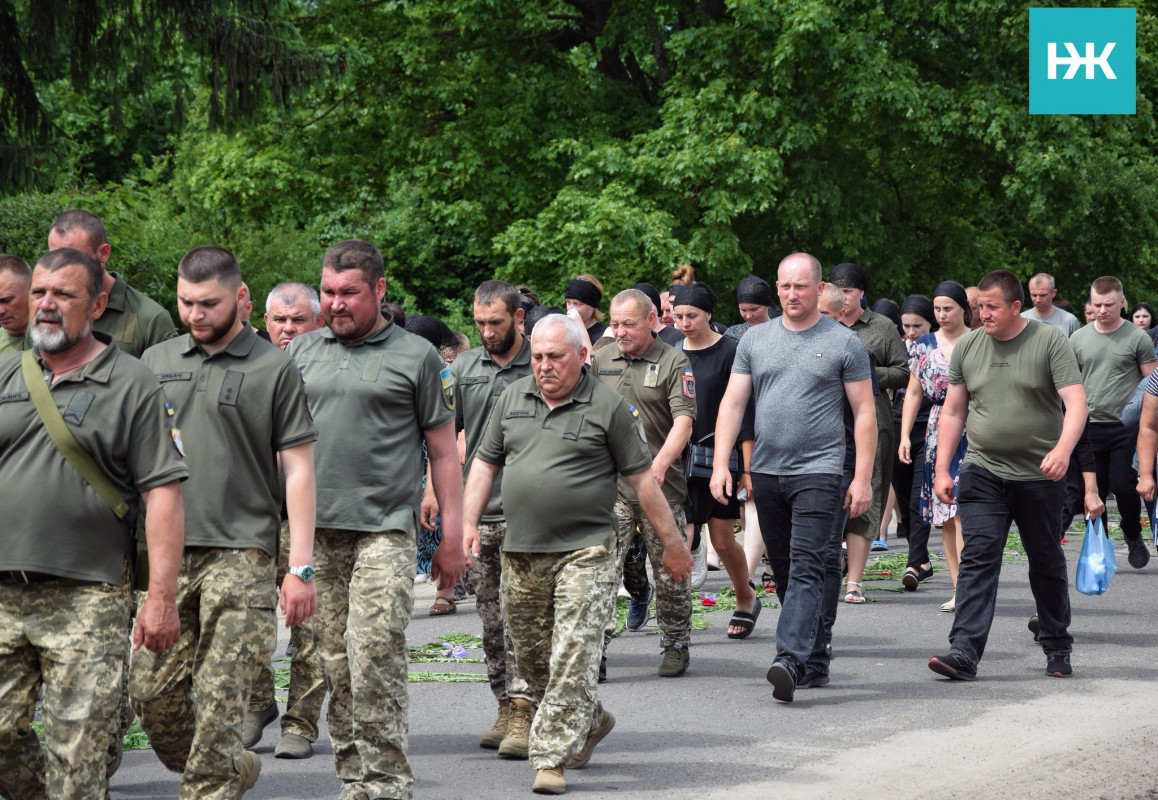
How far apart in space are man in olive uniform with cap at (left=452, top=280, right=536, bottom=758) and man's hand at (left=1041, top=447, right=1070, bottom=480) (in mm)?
2738

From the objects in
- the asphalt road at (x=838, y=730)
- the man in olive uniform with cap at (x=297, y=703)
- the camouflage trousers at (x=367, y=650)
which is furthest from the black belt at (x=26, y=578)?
the man in olive uniform with cap at (x=297, y=703)

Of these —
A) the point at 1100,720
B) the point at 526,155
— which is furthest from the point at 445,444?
the point at 526,155

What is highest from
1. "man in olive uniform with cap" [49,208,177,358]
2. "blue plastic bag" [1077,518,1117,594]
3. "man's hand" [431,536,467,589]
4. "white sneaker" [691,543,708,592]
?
"man in olive uniform with cap" [49,208,177,358]

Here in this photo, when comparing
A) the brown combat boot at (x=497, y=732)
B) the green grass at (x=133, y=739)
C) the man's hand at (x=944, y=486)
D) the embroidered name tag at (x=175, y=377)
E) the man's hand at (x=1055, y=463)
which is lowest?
the green grass at (x=133, y=739)

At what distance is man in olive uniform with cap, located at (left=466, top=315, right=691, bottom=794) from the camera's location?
20.5 ft

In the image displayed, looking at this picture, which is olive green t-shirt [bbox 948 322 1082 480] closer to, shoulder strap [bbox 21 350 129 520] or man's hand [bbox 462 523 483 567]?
man's hand [bbox 462 523 483 567]

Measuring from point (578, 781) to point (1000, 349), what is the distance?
11.9ft

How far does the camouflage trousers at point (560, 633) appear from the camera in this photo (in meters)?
6.07

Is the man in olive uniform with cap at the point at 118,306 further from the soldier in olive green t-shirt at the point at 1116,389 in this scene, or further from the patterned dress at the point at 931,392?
the soldier in olive green t-shirt at the point at 1116,389

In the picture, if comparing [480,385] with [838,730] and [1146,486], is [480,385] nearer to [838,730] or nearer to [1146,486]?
[838,730]

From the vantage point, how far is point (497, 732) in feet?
22.4

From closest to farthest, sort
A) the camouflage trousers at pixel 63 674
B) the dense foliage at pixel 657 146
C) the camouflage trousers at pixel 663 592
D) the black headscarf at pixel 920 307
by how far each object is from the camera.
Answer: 1. the camouflage trousers at pixel 63 674
2. the camouflage trousers at pixel 663 592
3. the black headscarf at pixel 920 307
4. the dense foliage at pixel 657 146

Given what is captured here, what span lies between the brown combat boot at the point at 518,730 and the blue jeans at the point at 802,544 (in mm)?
1522

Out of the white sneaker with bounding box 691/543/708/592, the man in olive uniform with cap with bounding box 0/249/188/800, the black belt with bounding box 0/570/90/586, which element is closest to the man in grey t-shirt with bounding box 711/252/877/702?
the white sneaker with bounding box 691/543/708/592
